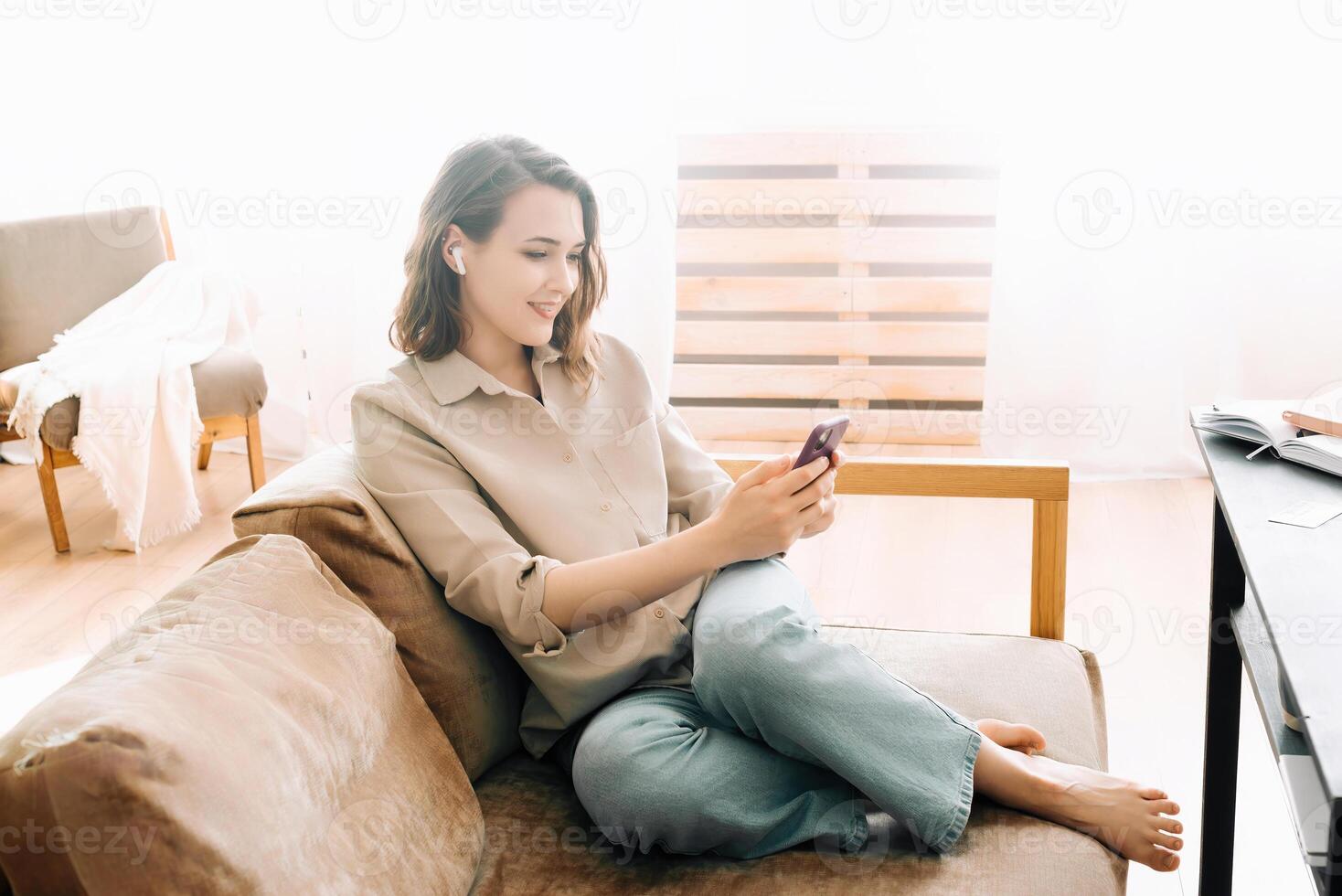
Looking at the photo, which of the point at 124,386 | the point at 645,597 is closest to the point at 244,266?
the point at 124,386

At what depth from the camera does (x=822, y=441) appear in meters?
1.34

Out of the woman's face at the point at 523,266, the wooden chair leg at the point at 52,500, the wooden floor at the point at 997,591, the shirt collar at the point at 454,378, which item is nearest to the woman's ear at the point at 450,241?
the woman's face at the point at 523,266

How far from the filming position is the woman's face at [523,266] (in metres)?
1.46

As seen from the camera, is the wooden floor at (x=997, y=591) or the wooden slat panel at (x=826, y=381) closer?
the wooden floor at (x=997, y=591)

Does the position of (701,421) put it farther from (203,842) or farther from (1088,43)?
(203,842)

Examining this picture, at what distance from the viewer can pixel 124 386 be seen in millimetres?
2869

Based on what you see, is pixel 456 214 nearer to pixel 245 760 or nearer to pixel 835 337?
pixel 245 760

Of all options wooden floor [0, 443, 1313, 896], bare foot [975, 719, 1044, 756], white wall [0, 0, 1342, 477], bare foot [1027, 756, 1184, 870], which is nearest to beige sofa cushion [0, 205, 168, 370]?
white wall [0, 0, 1342, 477]

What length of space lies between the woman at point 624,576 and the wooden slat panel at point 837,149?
6.86 ft

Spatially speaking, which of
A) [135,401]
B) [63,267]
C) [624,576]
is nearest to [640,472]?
[624,576]

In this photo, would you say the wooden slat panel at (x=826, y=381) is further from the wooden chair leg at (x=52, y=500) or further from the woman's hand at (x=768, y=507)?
the woman's hand at (x=768, y=507)

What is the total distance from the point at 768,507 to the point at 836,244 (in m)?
2.39

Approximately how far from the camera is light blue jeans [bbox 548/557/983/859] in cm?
116

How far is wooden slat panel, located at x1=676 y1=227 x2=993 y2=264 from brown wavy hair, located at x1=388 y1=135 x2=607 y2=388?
2159 millimetres
